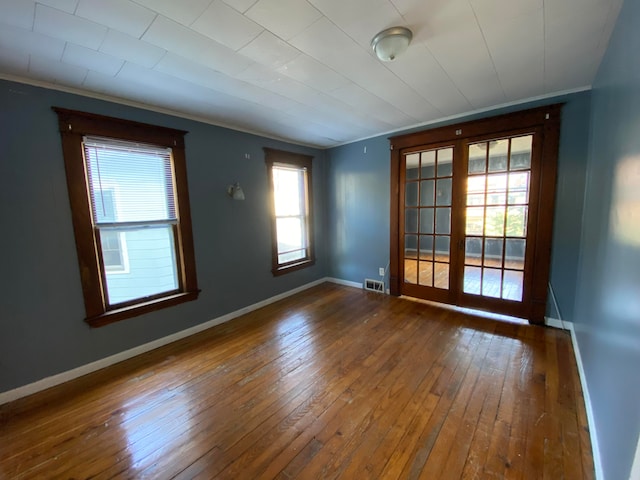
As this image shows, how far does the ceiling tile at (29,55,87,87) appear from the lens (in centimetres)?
180

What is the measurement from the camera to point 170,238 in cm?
290

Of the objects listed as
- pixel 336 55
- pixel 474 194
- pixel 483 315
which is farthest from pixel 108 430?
pixel 474 194

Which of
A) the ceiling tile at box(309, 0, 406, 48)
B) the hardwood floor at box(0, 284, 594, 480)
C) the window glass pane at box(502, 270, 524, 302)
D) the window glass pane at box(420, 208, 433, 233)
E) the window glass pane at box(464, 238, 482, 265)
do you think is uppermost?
the ceiling tile at box(309, 0, 406, 48)

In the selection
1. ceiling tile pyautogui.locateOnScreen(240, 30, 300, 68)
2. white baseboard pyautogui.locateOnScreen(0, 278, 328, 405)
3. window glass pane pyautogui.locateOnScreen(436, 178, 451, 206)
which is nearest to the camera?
ceiling tile pyautogui.locateOnScreen(240, 30, 300, 68)

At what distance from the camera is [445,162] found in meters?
3.56

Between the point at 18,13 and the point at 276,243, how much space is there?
9.99 ft

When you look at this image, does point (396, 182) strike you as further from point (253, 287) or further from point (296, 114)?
point (253, 287)

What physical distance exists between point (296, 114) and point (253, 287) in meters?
2.36

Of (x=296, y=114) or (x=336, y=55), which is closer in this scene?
(x=336, y=55)

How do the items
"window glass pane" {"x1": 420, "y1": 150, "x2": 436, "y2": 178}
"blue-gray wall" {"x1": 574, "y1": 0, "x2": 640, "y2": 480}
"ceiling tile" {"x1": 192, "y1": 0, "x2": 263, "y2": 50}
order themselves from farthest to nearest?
"window glass pane" {"x1": 420, "y1": 150, "x2": 436, "y2": 178}
"ceiling tile" {"x1": 192, "y1": 0, "x2": 263, "y2": 50}
"blue-gray wall" {"x1": 574, "y1": 0, "x2": 640, "y2": 480}

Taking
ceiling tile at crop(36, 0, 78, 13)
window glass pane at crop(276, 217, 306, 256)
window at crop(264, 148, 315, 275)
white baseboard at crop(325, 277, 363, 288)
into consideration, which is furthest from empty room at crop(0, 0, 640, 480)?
white baseboard at crop(325, 277, 363, 288)

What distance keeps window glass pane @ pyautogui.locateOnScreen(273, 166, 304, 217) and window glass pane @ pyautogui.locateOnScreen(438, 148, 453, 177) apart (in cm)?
214

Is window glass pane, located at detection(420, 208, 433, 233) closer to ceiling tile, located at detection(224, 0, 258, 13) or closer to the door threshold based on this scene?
the door threshold

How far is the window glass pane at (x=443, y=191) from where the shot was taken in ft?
11.5
